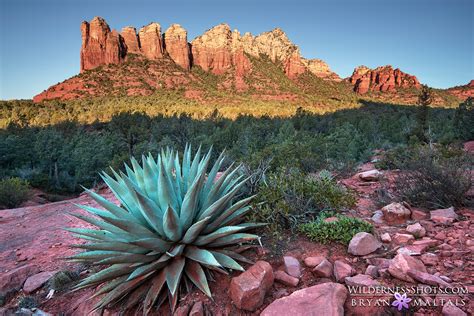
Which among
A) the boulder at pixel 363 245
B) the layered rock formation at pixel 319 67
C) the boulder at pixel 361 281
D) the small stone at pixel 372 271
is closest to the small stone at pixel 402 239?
the boulder at pixel 363 245

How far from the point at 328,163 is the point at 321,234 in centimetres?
438

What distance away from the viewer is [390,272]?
177 centimetres

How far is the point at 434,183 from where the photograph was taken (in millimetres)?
3123

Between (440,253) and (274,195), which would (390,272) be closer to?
(440,253)

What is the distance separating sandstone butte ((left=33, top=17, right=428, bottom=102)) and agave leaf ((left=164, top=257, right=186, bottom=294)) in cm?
6075

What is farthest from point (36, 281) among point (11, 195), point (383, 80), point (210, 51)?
point (383, 80)

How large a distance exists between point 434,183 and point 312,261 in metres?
2.08

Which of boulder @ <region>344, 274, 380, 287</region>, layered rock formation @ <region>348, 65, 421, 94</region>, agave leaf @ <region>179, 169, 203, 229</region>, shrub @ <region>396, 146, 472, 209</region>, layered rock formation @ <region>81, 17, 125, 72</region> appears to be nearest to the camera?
boulder @ <region>344, 274, 380, 287</region>

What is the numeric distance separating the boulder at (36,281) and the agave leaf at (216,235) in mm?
1829

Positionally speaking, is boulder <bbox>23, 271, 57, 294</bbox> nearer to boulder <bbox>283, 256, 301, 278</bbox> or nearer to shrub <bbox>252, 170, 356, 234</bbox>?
shrub <bbox>252, 170, 356, 234</bbox>

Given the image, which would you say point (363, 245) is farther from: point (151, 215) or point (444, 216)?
point (151, 215)

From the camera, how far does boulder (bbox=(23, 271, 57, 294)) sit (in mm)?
2633

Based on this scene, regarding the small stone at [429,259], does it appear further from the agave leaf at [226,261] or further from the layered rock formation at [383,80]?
the layered rock formation at [383,80]

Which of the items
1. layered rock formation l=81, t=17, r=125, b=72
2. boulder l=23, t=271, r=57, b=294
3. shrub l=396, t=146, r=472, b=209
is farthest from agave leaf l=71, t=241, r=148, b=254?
layered rock formation l=81, t=17, r=125, b=72
